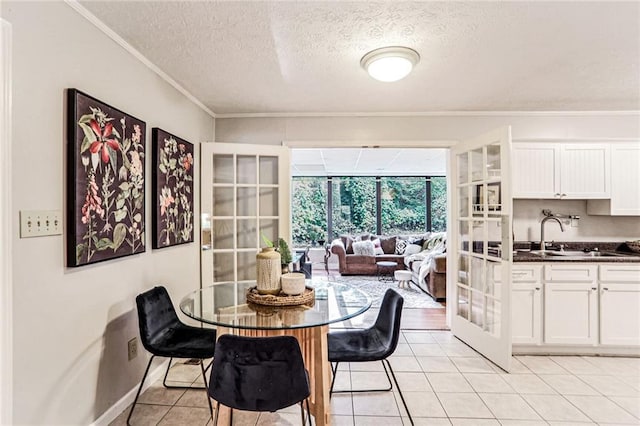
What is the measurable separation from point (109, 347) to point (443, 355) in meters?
2.61

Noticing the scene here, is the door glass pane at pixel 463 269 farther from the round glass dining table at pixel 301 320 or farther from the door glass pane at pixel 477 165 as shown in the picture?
the round glass dining table at pixel 301 320

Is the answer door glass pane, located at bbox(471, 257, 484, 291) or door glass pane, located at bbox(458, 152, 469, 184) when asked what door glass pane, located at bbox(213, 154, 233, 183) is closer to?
door glass pane, located at bbox(458, 152, 469, 184)

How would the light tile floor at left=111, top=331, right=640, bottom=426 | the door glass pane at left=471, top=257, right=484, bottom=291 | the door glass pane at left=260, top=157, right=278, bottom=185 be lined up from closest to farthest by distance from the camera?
the light tile floor at left=111, top=331, right=640, bottom=426 → the door glass pane at left=471, top=257, right=484, bottom=291 → the door glass pane at left=260, top=157, right=278, bottom=185

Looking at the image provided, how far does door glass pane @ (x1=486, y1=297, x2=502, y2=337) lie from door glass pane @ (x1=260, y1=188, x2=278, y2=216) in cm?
217

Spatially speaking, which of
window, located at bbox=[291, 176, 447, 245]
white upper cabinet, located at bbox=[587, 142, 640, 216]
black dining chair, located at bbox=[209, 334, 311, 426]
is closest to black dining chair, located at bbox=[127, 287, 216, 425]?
black dining chair, located at bbox=[209, 334, 311, 426]

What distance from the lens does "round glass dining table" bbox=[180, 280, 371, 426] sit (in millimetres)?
1703

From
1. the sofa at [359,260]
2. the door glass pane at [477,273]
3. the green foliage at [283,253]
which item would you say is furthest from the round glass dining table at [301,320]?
the sofa at [359,260]

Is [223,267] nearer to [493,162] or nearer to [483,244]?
[483,244]

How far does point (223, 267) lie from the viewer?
341cm

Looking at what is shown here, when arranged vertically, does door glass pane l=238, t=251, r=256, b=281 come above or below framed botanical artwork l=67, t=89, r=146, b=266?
below

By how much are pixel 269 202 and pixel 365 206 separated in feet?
17.5

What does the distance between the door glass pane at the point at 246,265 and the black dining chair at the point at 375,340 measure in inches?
57.3

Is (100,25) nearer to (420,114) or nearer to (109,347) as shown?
(109,347)

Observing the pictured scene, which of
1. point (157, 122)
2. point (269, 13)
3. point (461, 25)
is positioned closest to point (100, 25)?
point (157, 122)
